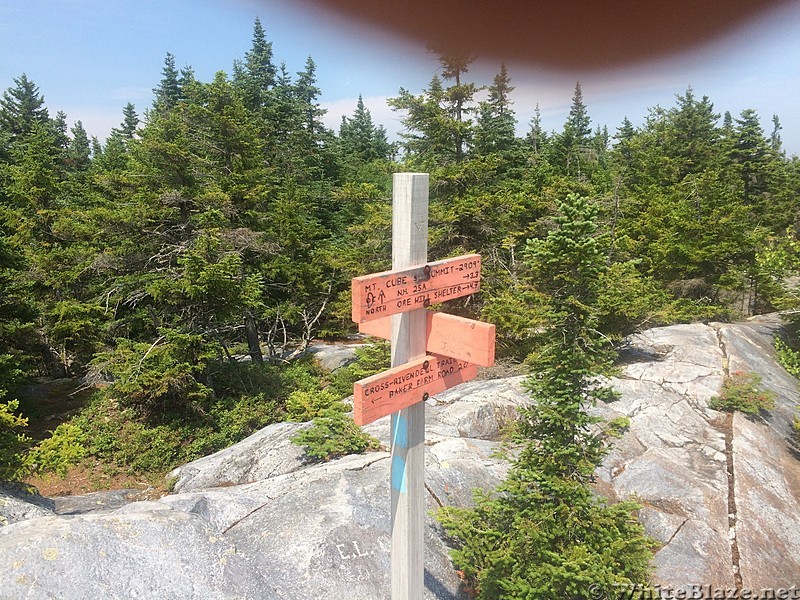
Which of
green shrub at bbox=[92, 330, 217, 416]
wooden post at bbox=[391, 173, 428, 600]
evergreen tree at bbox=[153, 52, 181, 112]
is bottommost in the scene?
green shrub at bbox=[92, 330, 217, 416]

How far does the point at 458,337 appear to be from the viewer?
3389 millimetres

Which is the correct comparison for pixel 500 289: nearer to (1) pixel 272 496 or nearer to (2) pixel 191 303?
(2) pixel 191 303

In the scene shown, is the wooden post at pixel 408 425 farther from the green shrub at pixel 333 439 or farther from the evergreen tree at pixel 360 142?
the evergreen tree at pixel 360 142

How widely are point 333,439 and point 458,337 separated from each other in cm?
545

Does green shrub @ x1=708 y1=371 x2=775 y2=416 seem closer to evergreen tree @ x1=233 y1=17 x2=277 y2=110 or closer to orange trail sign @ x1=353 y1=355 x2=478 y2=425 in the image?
orange trail sign @ x1=353 y1=355 x2=478 y2=425

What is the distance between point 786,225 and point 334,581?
35.5 metres

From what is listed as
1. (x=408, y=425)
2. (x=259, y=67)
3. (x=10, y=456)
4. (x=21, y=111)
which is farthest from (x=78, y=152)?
(x=408, y=425)

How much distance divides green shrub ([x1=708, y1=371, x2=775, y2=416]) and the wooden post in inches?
402

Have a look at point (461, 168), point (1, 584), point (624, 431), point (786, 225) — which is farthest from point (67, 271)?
point (786, 225)

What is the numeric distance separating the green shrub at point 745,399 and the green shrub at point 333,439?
26.6 feet

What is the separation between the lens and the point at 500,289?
15.4m

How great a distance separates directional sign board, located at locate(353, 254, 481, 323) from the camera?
3078 millimetres

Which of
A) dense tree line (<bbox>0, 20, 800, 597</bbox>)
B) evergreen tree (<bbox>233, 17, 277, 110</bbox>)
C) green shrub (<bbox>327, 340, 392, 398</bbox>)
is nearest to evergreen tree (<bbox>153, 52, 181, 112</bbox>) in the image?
evergreen tree (<bbox>233, 17, 277, 110</bbox>)

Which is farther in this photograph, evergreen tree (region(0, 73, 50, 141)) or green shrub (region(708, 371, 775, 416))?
evergreen tree (region(0, 73, 50, 141))
